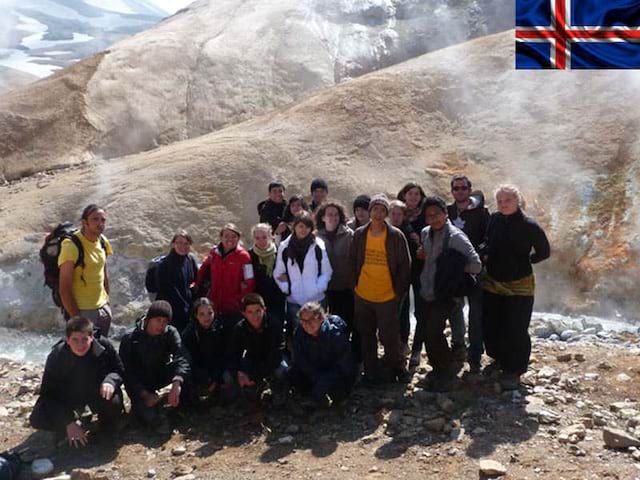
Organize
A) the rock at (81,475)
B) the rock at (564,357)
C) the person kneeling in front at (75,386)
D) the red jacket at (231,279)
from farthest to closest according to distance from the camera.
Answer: the rock at (564,357)
the red jacket at (231,279)
the person kneeling in front at (75,386)
the rock at (81,475)

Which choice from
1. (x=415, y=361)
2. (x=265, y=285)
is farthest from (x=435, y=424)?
(x=265, y=285)

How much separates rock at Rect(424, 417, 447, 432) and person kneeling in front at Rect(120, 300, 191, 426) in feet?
7.31

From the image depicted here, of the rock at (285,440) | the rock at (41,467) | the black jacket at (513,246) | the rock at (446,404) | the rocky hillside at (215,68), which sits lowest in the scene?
the rock at (41,467)

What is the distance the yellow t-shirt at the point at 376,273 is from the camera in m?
6.51

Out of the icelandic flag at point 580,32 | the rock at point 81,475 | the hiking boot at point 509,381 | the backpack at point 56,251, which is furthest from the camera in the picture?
the icelandic flag at point 580,32

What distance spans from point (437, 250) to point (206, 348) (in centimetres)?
241

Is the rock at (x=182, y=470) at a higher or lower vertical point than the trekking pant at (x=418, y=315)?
lower

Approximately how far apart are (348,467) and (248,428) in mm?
1216

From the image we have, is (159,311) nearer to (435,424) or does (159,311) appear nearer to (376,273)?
(376,273)

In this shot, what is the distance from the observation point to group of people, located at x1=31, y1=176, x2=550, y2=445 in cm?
626

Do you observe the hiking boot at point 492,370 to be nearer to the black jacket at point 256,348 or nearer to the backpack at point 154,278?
the black jacket at point 256,348

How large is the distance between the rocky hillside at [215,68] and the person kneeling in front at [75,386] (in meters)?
15.0

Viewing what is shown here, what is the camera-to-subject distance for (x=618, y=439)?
546 centimetres

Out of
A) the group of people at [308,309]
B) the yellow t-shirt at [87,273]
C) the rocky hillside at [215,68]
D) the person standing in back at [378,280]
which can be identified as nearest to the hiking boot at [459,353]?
the group of people at [308,309]
